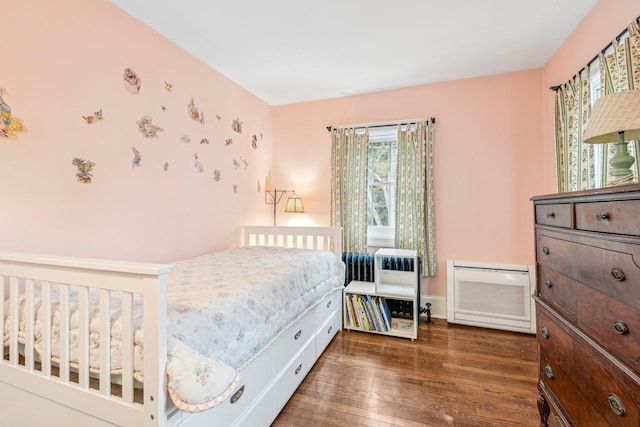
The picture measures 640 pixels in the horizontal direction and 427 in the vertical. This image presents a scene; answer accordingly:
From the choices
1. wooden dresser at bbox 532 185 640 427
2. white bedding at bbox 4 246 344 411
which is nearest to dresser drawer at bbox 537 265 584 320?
wooden dresser at bbox 532 185 640 427

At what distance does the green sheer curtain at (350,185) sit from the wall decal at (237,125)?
3.31 feet

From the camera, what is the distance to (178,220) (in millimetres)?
2182

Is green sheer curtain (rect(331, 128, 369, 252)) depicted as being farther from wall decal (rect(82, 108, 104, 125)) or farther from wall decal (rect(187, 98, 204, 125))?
wall decal (rect(82, 108, 104, 125))

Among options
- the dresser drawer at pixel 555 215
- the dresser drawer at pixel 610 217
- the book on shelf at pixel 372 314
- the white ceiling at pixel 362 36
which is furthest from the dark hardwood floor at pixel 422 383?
the white ceiling at pixel 362 36

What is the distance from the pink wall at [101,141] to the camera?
134 centimetres

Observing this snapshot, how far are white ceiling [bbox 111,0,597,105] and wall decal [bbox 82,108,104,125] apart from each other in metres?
0.72

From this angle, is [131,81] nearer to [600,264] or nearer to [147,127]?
[147,127]

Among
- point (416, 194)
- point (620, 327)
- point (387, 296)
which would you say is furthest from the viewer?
point (416, 194)

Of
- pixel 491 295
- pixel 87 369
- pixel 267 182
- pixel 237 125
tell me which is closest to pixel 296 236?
pixel 267 182

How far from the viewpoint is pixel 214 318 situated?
106 cm

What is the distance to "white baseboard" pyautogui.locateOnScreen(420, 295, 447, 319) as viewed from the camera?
2828 millimetres

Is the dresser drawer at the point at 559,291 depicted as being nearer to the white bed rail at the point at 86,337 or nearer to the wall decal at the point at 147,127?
the white bed rail at the point at 86,337

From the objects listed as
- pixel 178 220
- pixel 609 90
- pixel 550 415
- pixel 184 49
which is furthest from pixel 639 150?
pixel 184 49

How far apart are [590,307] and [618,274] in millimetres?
194
